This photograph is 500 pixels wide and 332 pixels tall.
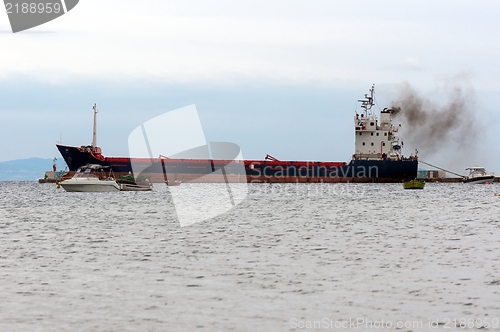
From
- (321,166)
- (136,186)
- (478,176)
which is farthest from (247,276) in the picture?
(478,176)

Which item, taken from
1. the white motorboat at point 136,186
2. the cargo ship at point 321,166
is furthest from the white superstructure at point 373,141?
the white motorboat at point 136,186

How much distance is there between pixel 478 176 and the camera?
365 ft

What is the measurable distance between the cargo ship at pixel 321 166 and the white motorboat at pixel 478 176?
20.5 m

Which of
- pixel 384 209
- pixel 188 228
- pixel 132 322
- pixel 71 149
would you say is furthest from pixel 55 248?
pixel 71 149

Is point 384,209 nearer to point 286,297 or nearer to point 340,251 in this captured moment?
point 340,251

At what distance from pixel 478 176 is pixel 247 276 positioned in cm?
10164

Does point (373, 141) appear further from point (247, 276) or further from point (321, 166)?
point (247, 276)

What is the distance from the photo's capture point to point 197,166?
317 feet

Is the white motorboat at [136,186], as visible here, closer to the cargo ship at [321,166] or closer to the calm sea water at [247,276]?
the cargo ship at [321,166]

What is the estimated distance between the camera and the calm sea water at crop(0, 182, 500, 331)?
13.1m

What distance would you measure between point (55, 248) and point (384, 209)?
1048 inches

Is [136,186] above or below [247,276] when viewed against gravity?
below

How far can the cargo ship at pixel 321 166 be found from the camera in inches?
3713

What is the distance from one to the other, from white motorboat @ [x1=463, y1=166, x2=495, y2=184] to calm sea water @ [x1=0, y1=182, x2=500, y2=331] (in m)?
83.7
